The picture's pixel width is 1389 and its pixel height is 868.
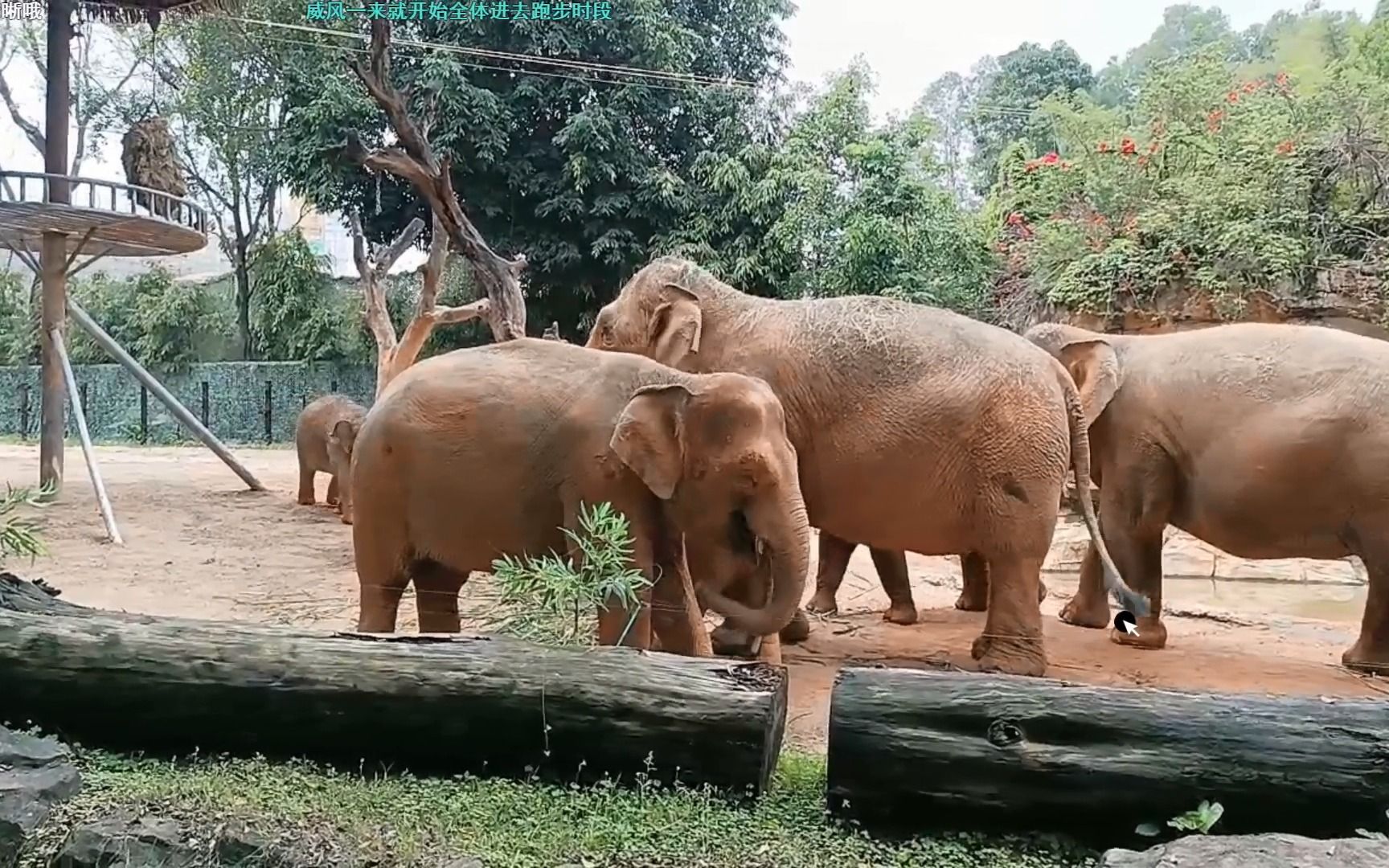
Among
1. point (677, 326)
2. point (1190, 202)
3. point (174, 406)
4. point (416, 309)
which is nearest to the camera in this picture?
point (677, 326)

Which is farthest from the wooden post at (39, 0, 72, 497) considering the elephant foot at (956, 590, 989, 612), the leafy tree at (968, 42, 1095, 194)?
the leafy tree at (968, 42, 1095, 194)

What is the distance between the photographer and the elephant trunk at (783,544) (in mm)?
2898

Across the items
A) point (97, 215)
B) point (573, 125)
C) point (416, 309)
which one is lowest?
point (416, 309)

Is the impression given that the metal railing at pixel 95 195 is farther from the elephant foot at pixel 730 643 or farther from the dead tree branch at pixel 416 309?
the elephant foot at pixel 730 643

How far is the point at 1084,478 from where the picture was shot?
12.2ft

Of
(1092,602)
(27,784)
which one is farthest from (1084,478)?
(27,784)

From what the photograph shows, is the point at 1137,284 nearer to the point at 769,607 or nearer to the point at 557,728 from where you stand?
the point at 769,607

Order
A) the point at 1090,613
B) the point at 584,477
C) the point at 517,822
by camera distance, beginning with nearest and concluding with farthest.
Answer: the point at 517,822, the point at 584,477, the point at 1090,613

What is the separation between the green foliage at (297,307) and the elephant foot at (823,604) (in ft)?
13.9

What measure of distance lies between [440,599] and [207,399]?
5.28 metres

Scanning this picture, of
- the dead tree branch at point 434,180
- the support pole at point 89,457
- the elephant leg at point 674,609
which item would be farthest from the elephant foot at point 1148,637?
the support pole at point 89,457

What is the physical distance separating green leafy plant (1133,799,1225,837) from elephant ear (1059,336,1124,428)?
216 cm

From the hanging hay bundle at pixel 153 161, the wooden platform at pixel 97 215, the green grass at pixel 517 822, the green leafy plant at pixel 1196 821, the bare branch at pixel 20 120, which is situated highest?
the bare branch at pixel 20 120

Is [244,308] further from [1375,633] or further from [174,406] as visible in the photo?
[1375,633]
